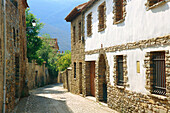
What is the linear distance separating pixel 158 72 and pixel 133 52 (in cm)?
157

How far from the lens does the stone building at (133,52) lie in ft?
22.1

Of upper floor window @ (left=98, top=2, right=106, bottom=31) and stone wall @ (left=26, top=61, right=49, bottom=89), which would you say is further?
stone wall @ (left=26, top=61, right=49, bottom=89)

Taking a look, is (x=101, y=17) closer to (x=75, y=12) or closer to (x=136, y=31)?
(x=136, y=31)

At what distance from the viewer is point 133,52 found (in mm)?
8445

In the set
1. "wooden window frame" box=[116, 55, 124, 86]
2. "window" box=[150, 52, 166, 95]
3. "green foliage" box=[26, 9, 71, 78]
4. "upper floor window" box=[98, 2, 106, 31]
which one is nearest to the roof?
"upper floor window" box=[98, 2, 106, 31]

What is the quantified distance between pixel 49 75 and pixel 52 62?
372 centimetres

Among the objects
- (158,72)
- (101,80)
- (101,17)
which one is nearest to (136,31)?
(158,72)

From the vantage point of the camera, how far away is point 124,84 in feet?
30.0

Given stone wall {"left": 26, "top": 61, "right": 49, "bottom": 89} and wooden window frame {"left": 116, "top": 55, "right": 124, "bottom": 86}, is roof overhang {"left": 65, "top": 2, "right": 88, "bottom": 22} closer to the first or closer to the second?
wooden window frame {"left": 116, "top": 55, "right": 124, "bottom": 86}

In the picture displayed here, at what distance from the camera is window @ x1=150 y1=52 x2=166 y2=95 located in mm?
6871

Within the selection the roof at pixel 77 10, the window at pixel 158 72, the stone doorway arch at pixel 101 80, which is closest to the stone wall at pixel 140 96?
the window at pixel 158 72

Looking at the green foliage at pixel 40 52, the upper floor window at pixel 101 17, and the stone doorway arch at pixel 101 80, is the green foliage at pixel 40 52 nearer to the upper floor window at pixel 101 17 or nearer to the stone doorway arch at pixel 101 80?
the upper floor window at pixel 101 17

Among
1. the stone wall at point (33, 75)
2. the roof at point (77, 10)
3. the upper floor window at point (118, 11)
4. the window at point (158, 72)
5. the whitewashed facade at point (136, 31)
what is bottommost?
the stone wall at point (33, 75)

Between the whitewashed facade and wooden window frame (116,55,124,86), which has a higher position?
the whitewashed facade
